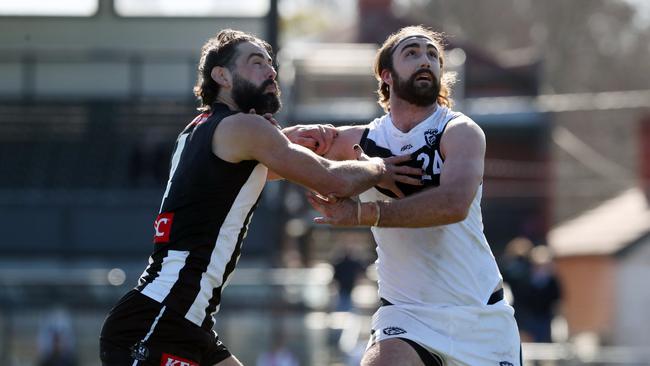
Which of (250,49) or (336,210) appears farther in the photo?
(250,49)

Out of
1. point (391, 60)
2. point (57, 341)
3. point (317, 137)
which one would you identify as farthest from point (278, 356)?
point (391, 60)

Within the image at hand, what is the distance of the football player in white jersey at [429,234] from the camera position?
6.09 m

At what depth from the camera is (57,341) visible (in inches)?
537

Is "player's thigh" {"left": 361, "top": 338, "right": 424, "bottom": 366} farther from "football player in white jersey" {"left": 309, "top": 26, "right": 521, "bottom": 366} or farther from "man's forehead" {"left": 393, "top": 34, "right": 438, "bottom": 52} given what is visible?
"man's forehead" {"left": 393, "top": 34, "right": 438, "bottom": 52}

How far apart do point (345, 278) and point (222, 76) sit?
913 centimetres

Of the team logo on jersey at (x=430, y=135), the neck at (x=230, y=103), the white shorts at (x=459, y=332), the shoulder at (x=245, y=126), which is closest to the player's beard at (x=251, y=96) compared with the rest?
the neck at (x=230, y=103)

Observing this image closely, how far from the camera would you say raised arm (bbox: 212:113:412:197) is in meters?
6.05

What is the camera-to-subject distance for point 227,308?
14.0 meters

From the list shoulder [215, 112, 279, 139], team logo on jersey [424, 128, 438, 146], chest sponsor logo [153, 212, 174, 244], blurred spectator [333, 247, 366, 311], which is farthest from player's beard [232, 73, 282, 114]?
blurred spectator [333, 247, 366, 311]

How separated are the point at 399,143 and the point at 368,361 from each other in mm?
1094

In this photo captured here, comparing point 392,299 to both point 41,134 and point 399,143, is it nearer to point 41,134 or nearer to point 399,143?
point 399,143

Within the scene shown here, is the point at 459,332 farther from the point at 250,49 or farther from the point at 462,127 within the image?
the point at 250,49

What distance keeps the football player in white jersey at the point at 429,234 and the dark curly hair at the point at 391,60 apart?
0.04 ft

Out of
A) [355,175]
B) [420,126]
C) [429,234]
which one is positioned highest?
[420,126]
